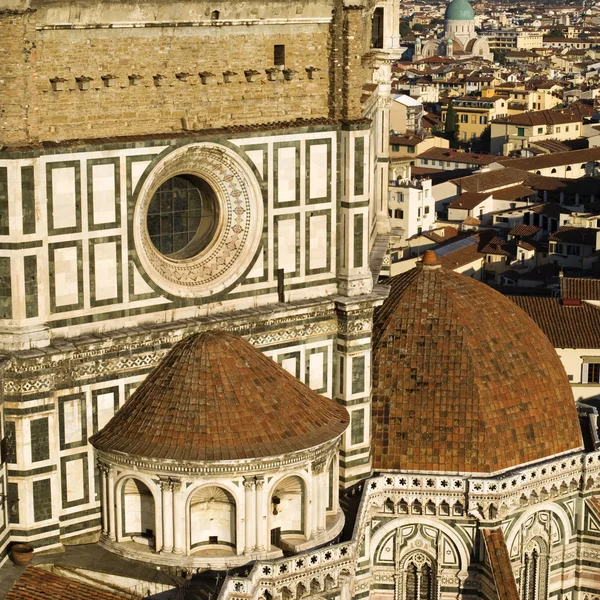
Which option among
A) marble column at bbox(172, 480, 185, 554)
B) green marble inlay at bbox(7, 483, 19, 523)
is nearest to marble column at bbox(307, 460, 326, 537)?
marble column at bbox(172, 480, 185, 554)

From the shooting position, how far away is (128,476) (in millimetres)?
23688

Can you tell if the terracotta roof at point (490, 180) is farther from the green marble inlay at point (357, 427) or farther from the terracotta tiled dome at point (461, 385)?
the green marble inlay at point (357, 427)

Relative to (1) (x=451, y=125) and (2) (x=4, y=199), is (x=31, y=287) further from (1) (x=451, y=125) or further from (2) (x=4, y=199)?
(1) (x=451, y=125)

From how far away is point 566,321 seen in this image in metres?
47.4

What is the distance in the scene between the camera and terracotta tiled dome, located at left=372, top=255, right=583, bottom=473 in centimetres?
2717

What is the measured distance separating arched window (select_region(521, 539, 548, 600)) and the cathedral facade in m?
0.05

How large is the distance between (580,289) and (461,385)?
84.5 ft

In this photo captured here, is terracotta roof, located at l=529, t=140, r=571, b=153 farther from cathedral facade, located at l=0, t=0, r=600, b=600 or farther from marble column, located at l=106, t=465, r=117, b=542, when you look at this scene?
marble column, located at l=106, t=465, r=117, b=542

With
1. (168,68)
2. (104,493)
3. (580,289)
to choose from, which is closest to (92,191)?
(168,68)

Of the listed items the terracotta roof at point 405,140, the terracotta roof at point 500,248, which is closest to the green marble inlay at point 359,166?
the terracotta roof at point 500,248

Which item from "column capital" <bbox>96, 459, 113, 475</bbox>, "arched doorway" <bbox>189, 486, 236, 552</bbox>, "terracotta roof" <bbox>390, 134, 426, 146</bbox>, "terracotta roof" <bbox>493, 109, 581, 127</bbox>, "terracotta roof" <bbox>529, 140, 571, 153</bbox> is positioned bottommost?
"terracotta roof" <bbox>529, 140, 571, 153</bbox>

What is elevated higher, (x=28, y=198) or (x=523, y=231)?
(x=28, y=198)

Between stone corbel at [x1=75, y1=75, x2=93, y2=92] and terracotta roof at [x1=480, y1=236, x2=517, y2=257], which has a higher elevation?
stone corbel at [x1=75, y1=75, x2=93, y2=92]

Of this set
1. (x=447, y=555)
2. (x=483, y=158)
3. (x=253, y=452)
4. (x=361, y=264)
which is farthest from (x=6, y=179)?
(x=483, y=158)
